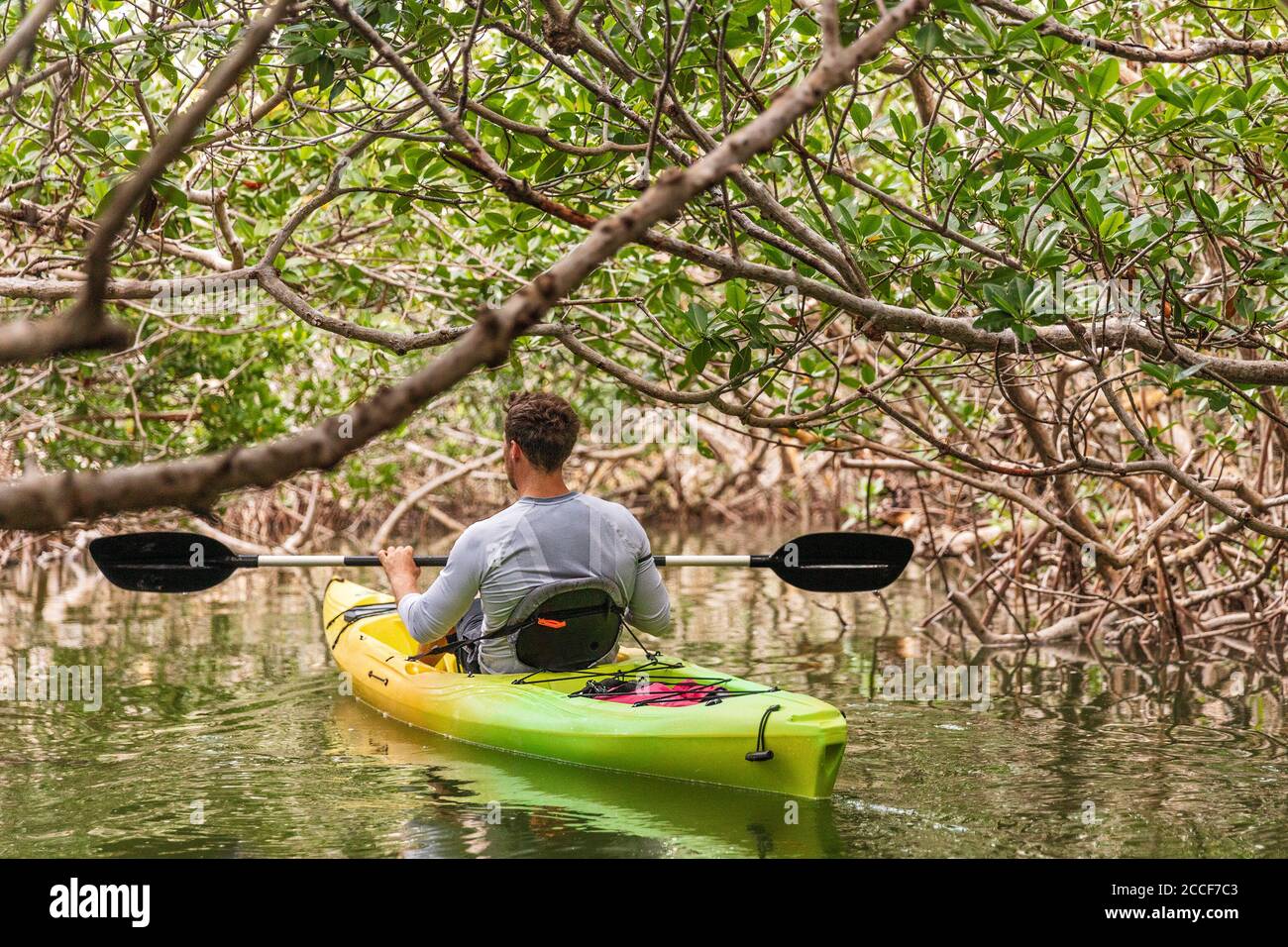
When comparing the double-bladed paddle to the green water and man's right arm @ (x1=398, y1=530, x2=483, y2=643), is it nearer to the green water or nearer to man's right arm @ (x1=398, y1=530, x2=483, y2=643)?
the green water

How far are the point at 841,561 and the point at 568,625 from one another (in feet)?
4.56

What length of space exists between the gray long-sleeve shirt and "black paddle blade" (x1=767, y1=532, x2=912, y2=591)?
3.03 feet

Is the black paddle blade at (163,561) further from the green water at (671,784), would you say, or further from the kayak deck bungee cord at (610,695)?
the green water at (671,784)

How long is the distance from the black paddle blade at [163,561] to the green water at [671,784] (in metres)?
0.60

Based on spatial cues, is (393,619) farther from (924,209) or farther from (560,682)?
(924,209)

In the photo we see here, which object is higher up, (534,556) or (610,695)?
(534,556)

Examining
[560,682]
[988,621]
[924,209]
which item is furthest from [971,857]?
[988,621]

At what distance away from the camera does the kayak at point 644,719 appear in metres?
4.13

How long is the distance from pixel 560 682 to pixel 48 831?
1739 mm

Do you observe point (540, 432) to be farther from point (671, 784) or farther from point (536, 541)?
point (671, 784)

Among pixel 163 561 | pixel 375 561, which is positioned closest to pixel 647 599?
pixel 375 561

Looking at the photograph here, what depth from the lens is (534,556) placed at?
467 cm

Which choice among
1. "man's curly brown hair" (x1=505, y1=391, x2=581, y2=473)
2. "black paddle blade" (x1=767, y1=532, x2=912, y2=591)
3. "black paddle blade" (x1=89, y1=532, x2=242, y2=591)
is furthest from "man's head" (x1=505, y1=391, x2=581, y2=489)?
"black paddle blade" (x1=89, y1=532, x2=242, y2=591)
